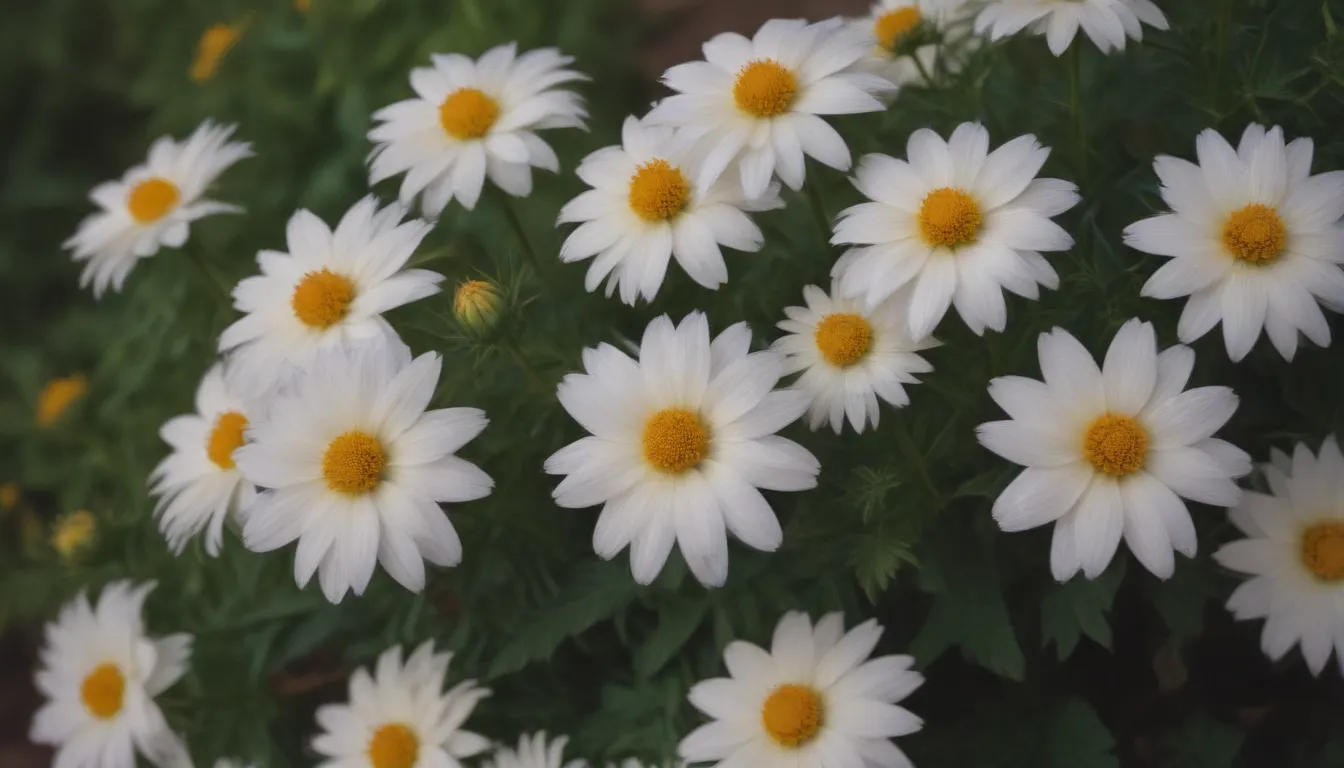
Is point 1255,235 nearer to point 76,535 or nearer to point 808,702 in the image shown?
point 808,702

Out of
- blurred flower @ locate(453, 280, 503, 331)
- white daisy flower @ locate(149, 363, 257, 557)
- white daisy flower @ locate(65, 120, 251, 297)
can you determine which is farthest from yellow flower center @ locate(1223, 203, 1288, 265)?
white daisy flower @ locate(65, 120, 251, 297)

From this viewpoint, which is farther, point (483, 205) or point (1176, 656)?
point (483, 205)

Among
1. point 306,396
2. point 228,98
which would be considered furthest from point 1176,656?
point 228,98

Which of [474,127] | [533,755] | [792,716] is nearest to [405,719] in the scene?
[533,755]

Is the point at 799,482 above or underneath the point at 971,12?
underneath

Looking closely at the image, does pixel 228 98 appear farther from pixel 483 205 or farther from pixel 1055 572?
pixel 1055 572

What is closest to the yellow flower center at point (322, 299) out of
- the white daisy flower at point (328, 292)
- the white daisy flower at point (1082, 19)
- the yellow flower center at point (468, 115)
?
the white daisy flower at point (328, 292)

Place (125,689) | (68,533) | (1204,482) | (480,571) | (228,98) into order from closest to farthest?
(1204,482) < (480,571) < (125,689) < (68,533) < (228,98)
